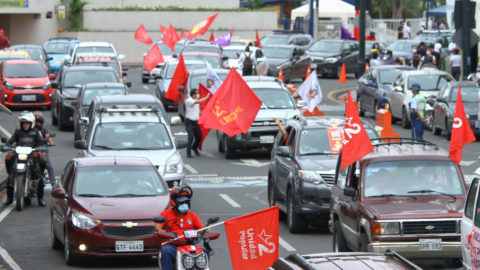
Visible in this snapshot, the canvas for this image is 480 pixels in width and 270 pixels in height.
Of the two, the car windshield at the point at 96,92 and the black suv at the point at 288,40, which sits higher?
the black suv at the point at 288,40

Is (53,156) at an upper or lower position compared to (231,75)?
lower

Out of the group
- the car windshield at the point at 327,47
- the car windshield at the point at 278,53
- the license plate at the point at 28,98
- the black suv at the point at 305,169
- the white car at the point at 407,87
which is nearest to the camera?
the black suv at the point at 305,169

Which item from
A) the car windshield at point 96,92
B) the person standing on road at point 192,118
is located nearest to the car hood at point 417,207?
the person standing on road at point 192,118

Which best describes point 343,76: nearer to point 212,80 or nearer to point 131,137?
point 212,80

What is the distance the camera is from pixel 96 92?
2520 cm

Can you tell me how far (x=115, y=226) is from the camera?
38.4ft

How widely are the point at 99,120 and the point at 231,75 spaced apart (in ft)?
10.7

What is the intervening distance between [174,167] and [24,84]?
16188 millimetres

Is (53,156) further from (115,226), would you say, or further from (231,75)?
(115,226)

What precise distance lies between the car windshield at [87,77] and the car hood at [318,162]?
46.8 feet

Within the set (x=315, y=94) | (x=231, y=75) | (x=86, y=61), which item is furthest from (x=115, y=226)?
(x=86, y=61)

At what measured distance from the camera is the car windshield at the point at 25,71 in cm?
3175

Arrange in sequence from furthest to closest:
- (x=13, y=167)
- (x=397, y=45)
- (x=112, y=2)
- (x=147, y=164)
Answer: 1. (x=112, y=2)
2. (x=397, y=45)
3. (x=13, y=167)
4. (x=147, y=164)

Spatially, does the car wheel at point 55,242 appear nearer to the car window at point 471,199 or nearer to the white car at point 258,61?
the car window at point 471,199
